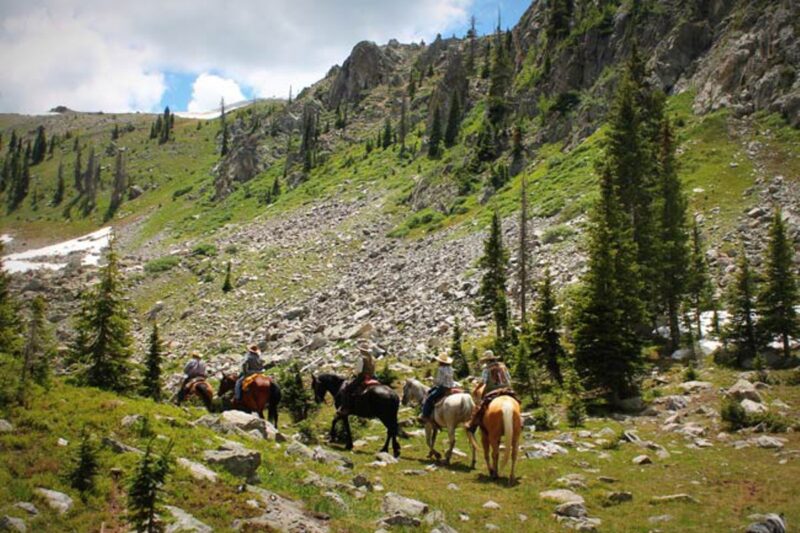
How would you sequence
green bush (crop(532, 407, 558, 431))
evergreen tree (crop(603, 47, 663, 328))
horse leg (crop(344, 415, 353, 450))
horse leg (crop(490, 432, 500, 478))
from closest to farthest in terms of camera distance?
horse leg (crop(490, 432, 500, 478)) < horse leg (crop(344, 415, 353, 450)) < green bush (crop(532, 407, 558, 431)) < evergreen tree (crop(603, 47, 663, 328))

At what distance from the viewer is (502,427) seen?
1333 centimetres

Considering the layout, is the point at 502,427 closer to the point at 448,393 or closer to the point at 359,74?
the point at 448,393

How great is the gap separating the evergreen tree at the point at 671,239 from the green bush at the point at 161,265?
57.6 metres

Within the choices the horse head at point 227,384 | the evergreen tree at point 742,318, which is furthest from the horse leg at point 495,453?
the evergreen tree at point 742,318

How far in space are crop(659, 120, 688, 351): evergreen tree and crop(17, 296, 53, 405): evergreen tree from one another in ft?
95.5

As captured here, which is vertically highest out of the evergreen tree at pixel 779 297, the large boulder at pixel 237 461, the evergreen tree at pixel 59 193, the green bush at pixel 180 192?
the evergreen tree at pixel 59 193

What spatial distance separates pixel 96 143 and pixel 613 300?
20980 cm

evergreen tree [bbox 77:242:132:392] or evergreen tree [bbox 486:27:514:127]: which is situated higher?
evergreen tree [bbox 486:27:514:127]

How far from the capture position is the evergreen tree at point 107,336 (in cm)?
1802

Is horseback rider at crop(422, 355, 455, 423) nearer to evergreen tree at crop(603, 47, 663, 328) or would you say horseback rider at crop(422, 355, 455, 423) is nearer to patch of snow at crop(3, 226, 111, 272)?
evergreen tree at crop(603, 47, 663, 328)

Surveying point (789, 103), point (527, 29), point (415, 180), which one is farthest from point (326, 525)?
point (527, 29)

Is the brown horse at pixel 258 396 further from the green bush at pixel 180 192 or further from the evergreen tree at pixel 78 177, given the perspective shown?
the evergreen tree at pixel 78 177

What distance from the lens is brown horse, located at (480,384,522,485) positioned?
13133 millimetres

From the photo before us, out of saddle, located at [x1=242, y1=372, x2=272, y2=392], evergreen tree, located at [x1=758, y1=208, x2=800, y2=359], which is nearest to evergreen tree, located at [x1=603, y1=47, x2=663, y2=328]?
evergreen tree, located at [x1=758, y1=208, x2=800, y2=359]
